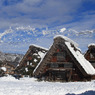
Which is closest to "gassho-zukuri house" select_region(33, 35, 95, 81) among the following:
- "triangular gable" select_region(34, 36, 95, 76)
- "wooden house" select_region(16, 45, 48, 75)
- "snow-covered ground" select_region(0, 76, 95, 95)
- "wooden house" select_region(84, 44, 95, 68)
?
"triangular gable" select_region(34, 36, 95, 76)

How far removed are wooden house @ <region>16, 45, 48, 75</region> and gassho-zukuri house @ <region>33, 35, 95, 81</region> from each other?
28.3 ft

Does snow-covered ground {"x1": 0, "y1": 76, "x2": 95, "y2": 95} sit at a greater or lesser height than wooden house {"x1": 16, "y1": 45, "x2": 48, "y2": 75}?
lesser

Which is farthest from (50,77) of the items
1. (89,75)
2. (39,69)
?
(89,75)

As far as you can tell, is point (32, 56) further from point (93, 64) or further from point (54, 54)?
point (93, 64)

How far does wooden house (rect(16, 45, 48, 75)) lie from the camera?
125 ft

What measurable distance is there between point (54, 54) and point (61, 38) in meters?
2.87

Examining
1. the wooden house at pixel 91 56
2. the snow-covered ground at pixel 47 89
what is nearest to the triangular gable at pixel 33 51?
the wooden house at pixel 91 56

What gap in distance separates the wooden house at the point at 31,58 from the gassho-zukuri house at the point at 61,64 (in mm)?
8619

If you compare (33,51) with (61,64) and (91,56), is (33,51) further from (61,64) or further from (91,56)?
(91,56)

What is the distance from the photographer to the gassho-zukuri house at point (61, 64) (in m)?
27.5

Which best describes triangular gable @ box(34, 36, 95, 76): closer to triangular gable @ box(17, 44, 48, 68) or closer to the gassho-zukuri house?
the gassho-zukuri house

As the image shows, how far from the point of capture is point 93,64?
111 feet

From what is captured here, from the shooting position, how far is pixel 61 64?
1125 inches

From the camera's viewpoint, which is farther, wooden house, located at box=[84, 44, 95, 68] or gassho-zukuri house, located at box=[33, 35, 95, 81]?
wooden house, located at box=[84, 44, 95, 68]
